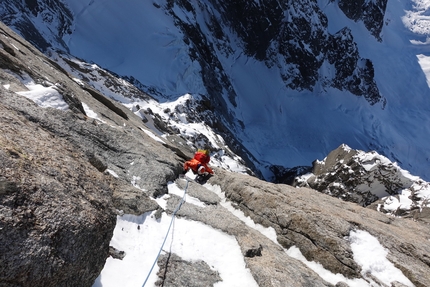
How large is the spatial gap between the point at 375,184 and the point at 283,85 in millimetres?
43237

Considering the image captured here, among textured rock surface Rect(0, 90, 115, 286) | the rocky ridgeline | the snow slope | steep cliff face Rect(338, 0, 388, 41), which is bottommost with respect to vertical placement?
textured rock surface Rect(0, 90, 115, 286)

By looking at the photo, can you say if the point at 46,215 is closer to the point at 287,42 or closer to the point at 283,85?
the point at 283,85

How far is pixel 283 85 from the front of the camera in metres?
63.8

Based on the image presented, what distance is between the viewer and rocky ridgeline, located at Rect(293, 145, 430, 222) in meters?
20.1

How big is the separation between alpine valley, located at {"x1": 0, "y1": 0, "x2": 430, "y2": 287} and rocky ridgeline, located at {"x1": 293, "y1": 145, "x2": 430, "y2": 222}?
12 cm

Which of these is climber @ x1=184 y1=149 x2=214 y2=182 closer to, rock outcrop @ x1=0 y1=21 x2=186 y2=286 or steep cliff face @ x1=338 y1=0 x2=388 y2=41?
rock outcrop @ x1=0 y1=21 x2=186 y2=286

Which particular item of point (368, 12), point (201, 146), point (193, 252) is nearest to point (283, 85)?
point (201, 146)

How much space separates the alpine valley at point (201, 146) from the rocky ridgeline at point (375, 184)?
12cm

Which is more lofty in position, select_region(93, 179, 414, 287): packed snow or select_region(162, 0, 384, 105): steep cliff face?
select_region(162, 0, 384, 105): steep cliff face

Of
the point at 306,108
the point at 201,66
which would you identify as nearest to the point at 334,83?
the point at 306,108

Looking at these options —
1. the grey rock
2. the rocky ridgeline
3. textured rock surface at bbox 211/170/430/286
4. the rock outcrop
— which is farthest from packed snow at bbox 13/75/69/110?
the rocky ridgeline

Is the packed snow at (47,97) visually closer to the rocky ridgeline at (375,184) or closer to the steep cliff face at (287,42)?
the rocky ridgeline at (375,184)

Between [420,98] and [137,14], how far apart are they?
76.1 m

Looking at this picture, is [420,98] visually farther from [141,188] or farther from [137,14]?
[141,188]
